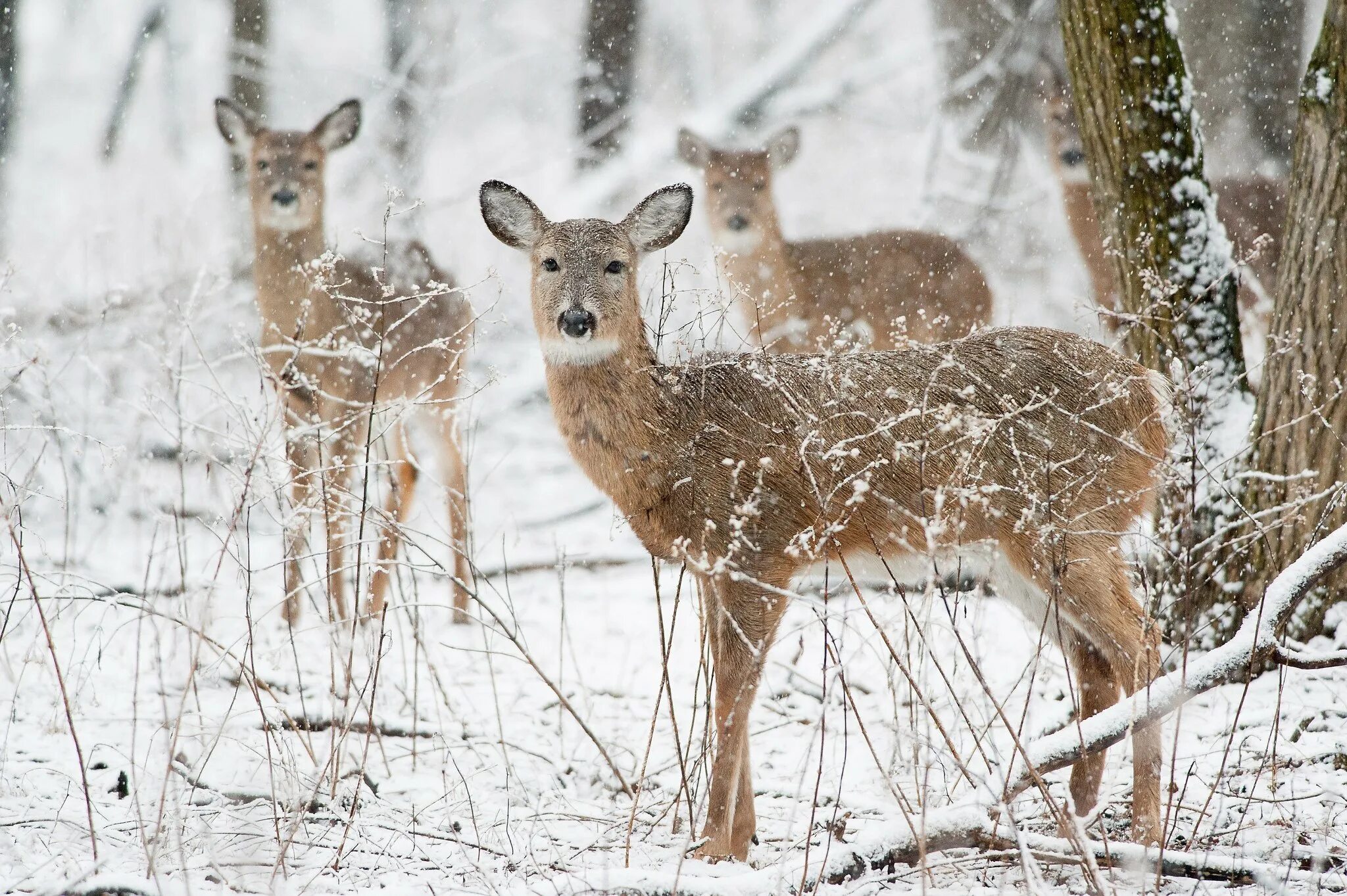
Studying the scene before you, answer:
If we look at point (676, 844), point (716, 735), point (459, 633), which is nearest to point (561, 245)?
point (716, 735)

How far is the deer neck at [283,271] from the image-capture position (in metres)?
6.88

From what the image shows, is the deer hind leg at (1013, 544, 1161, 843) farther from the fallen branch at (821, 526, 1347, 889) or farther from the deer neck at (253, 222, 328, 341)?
the deer neck at (253, 222, 328, 341)

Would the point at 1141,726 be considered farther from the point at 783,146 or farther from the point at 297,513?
the point at 783,146

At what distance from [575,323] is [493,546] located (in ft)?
13.3

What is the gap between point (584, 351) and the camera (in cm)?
402

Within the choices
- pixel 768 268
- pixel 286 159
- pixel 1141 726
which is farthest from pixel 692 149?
pixel 1141 726

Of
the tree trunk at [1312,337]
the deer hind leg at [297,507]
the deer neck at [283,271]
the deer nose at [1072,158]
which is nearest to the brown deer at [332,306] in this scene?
the deer neck at [283,271]

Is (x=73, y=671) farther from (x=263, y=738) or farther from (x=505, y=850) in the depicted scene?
(x=505, y=850)

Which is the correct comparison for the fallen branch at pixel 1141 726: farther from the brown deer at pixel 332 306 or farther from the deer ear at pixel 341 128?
the deer ear at pixel 341 128

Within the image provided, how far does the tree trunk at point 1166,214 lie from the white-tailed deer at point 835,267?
3.70m

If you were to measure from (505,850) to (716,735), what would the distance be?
2.31ft

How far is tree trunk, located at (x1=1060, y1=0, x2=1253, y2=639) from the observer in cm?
461

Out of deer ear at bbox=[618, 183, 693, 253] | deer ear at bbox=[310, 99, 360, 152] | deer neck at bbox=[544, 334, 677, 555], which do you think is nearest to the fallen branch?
deer neck at bbox=[544, 334, 677, 555]

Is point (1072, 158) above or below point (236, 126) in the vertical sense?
above
